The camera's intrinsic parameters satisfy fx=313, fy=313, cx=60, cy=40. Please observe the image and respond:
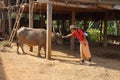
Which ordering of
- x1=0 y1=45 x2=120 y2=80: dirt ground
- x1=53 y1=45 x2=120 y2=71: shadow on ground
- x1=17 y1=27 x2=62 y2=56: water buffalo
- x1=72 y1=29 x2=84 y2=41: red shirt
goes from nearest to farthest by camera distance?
x1=0 y1=45 x2=120 y2=80: dirt ground < x1=72 y1=29 x2=84 y2=41: red shirt < x1=53 y1=45 x2=120 y2=71: shadow on ground < x1=17 y1=27 x2=62 y2=56: water buffalo

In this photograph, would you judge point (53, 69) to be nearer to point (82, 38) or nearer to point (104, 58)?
point (82, 38)

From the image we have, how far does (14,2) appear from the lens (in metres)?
21.2

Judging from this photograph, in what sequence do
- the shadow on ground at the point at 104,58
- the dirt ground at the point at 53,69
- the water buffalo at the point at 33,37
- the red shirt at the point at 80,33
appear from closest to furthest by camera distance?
1. the dirt ground at the point at 53,69
2. the red shirt at the point at 80,33
3. the shadow on ground at the point at 104,58
4. the water buffalo at the point at 33,37

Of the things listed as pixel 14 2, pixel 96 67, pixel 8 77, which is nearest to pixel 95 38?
pixel 14 2

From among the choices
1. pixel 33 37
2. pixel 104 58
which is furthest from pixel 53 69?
pixel 104 58

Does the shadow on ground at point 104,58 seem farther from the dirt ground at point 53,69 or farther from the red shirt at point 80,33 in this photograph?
the red shirt at point 80,33

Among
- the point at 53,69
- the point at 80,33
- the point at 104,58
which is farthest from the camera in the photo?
the point at 104,58

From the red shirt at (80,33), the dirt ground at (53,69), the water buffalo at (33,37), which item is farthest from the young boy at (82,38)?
the water buffalo at (33,37)

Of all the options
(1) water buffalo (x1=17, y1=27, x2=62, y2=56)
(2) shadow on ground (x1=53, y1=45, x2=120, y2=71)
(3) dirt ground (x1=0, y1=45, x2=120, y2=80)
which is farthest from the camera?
(1) water buffalo (x1=17, y1=27, x2=62, y2=56)

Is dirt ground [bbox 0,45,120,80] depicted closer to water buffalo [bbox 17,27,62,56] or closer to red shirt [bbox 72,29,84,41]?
water buffalo [bbox 17,27,62,56]

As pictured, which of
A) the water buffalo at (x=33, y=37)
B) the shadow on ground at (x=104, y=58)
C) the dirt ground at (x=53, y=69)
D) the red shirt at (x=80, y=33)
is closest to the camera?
the dirt ground at (x=53, y=69)

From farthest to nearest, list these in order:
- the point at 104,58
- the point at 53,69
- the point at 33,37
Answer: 1. the point at 104,58
2. the point at 33,37
3. the point at 53,69

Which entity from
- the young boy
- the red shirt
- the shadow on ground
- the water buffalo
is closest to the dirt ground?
the shadow on ground

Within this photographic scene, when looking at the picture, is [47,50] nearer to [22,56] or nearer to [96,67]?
[22,56]
